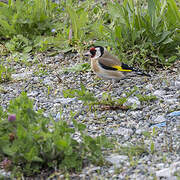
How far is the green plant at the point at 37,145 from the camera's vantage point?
325 centimetres

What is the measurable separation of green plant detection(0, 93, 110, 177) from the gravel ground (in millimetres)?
150

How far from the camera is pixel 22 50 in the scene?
7031 mm

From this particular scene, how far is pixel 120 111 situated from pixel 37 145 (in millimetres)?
1566

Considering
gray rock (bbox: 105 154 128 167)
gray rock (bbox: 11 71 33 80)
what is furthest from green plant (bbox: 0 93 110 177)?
gray rock (bbox: 11 71 33 80)

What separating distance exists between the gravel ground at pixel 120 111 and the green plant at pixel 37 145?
0.15 metres

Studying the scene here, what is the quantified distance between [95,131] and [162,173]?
3.84 feet

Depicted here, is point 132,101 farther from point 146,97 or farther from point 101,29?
point 101,29

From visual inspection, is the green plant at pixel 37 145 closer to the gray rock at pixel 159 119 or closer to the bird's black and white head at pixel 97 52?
the gray rock at pixel 159 119

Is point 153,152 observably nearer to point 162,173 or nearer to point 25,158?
point 162,173

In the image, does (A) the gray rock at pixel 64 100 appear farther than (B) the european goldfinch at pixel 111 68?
No

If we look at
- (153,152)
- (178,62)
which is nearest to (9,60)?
(178,62)

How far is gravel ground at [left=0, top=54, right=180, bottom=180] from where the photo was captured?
3.37 m

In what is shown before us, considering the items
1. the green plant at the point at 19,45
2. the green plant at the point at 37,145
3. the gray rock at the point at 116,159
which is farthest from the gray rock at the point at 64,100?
the green plant at the point at 19,45

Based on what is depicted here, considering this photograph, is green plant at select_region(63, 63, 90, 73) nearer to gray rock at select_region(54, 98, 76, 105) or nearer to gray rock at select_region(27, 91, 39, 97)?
gray rock at select_region(27, 91, 39, 97)
